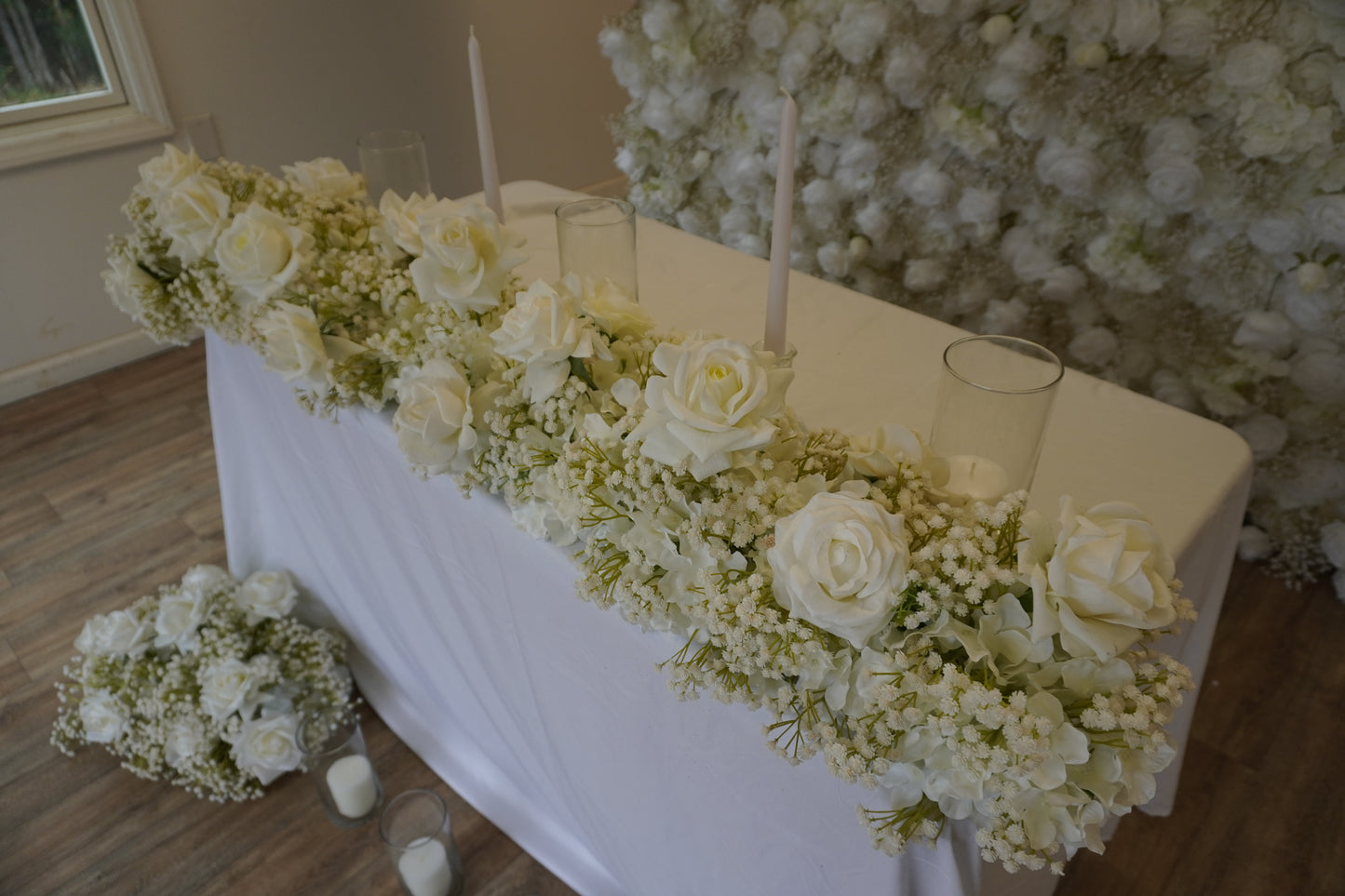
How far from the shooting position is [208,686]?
4.75ft

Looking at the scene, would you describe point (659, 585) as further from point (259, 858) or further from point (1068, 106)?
point (1068, 106)

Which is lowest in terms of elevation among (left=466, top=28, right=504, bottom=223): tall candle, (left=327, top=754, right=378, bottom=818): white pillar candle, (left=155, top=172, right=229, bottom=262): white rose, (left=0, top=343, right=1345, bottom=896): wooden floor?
(left=0, top=343, right=1345, bottom=896): wooden floor

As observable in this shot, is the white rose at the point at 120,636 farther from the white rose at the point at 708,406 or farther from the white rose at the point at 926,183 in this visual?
the white rose at the point at 926,183

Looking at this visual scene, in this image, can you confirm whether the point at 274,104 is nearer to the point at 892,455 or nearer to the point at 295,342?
the point at 295,342

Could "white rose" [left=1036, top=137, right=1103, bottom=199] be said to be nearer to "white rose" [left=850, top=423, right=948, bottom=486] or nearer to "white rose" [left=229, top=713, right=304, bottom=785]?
"white rose" [left=850, top=423, right=948, bottom=486]

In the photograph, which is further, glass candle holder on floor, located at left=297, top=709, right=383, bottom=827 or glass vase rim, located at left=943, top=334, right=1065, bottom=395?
glass candle holder on floor, located at left=297, top=709, right=383, bottom=827

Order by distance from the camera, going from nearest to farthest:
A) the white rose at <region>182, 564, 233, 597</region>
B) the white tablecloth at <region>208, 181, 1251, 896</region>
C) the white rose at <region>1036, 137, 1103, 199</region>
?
the white tablecloth at <region>208, 181, 1251, 896</region> → the white rose at <region>182, 564, 233, 597</region> → the white rose at <region>1036, 137, 1103, 199</region>

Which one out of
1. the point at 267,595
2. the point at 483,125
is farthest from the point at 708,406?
the point at 267,595

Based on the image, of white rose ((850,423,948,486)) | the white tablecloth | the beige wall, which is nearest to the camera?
white rose ((850,423,948,486))

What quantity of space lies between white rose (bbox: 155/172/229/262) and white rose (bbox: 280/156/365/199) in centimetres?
10

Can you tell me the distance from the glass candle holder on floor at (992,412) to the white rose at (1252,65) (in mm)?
1106

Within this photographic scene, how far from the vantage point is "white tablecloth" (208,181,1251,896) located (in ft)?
2.51

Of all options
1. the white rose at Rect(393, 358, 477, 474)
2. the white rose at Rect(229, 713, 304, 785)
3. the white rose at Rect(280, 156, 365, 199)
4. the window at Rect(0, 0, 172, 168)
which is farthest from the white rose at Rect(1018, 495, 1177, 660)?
the window at Rect(0, 0, 172, 168)

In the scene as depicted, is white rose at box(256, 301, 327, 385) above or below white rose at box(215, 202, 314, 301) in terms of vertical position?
below
